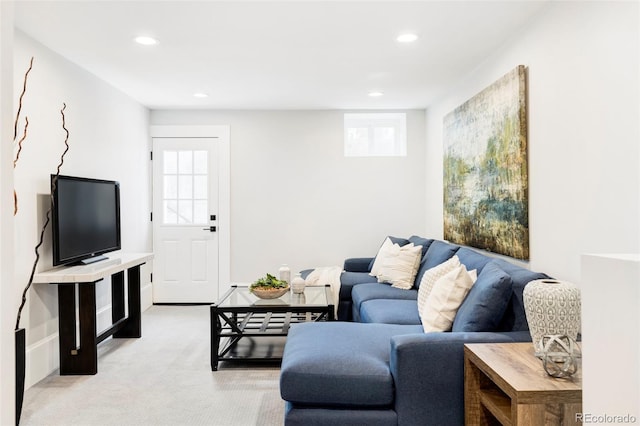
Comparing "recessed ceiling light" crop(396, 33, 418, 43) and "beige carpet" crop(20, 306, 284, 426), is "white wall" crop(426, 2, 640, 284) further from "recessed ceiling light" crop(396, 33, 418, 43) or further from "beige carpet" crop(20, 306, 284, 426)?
"beige carpet" crop(20, 306, 284, 426)

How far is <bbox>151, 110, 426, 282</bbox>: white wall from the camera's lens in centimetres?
550

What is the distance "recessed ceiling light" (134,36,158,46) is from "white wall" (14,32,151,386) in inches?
28.7

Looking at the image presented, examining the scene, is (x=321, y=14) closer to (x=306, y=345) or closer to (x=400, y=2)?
(x=400, y=2)

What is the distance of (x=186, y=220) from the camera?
5488 millimetres

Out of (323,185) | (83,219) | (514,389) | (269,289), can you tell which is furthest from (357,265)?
(514,389)

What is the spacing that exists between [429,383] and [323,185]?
145 inches

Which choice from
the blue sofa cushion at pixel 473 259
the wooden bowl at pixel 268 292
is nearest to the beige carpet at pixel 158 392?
the wooden bowl at pixel 268 292

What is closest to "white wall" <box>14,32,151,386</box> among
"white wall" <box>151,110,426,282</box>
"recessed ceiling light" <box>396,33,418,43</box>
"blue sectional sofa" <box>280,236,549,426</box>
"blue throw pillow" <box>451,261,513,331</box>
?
"white wall" <box>151,110,426,282</box>

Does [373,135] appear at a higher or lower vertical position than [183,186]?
higher

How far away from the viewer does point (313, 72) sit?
12.8 feet

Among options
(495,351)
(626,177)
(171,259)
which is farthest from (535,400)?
(171,259)

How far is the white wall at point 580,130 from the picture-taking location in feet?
6.25

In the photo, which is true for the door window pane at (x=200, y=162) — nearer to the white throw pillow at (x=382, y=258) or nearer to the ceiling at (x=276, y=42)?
the ceiling at (x=276, y=42)

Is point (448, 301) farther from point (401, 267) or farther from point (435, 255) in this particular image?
point (401, 267)
